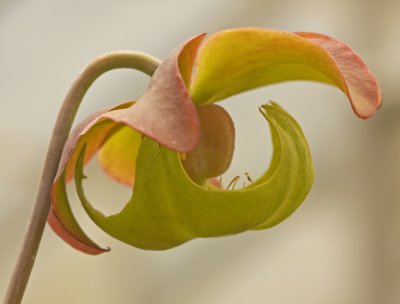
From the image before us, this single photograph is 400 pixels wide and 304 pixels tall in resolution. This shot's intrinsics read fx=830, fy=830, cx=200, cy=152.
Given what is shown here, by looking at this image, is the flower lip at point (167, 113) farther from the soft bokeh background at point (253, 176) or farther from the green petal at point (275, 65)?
the soft bokeh background at point (253, 176)

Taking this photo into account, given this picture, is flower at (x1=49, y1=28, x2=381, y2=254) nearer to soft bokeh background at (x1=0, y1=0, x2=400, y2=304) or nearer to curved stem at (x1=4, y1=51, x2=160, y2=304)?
curved stem at (x1=4, y1=51, x2=160, y2=304)

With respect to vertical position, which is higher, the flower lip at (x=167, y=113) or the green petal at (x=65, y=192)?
the flower lip at (x=167, y=113)

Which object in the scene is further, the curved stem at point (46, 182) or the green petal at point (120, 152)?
the green petal at point (120, 152)

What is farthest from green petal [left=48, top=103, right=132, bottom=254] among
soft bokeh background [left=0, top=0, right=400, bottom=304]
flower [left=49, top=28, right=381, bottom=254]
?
soft bokeh background [left=0, top=0, right=400, bottom=304]

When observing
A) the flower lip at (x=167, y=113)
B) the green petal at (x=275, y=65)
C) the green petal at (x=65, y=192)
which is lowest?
the green petal at (x=65, y=192)

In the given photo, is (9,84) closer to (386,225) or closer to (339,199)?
(339,199)

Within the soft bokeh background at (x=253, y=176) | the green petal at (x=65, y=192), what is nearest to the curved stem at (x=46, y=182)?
the green petal at (x=65, y=192)

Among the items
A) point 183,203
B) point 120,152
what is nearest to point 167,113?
point 183,203
